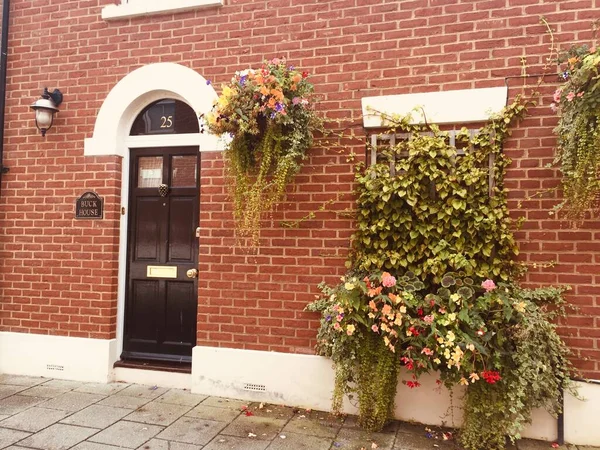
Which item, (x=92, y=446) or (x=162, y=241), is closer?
(x=92, y=446)

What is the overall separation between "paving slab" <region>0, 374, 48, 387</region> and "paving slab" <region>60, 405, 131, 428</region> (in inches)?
41.5

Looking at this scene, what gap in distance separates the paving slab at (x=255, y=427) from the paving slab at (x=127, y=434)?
57 centimetres

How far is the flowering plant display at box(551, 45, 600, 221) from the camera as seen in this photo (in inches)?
120

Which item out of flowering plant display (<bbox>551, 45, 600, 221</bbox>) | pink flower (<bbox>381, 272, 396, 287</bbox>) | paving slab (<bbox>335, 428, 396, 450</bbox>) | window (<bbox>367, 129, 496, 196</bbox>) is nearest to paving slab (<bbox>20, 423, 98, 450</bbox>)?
paving slab (<bbox>335, 428, 396, 450</bbox>)

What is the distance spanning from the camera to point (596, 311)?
3.45 meters

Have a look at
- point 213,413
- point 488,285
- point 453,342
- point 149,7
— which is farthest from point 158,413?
point 149,7

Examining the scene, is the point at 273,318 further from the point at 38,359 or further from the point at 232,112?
the point at 38,359

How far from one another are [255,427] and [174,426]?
0.65m

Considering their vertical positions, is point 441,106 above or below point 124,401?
above

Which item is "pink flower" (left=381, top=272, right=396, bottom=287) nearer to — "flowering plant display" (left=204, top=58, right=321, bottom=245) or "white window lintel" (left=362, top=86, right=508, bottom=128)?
"flowering plant display" (left=204, top=58, right=321, bottom=245)

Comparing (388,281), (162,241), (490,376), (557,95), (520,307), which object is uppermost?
(557,95)

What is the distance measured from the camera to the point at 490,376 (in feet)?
10.3

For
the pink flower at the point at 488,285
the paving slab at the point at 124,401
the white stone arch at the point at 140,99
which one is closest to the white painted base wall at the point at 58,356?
the paving slab at the point at 124,401

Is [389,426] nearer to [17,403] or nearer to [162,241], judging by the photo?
[162,241]
